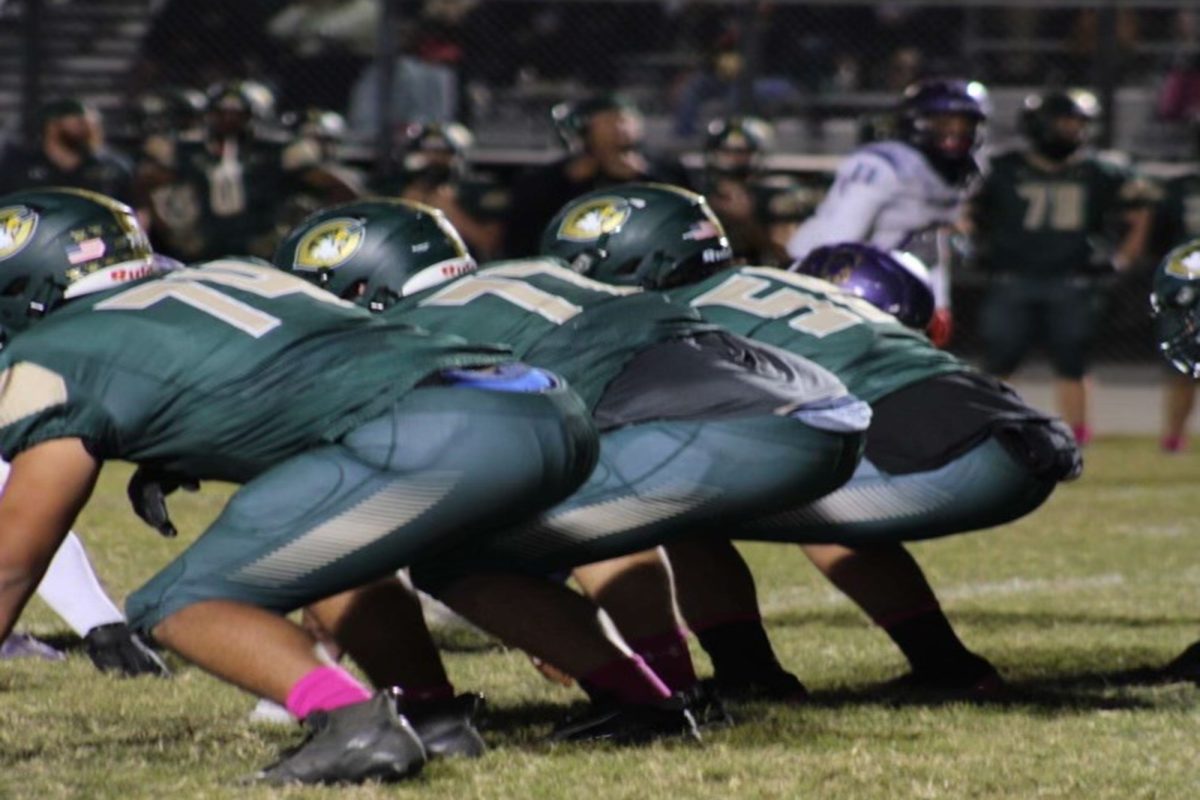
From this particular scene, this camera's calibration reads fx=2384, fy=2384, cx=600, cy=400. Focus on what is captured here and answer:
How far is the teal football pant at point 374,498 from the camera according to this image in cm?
396

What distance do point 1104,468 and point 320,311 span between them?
738 cm

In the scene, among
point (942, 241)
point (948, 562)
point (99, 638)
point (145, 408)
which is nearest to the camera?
point (145, 408)

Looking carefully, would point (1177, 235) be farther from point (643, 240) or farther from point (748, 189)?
point (643, 240)

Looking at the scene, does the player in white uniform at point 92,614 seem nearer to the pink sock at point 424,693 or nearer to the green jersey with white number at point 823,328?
the pink sock at point 424,693

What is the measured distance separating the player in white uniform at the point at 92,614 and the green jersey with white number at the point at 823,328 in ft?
Answer: 4.95

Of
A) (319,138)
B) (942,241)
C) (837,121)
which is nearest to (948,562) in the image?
(942,241)

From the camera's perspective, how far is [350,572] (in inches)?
159

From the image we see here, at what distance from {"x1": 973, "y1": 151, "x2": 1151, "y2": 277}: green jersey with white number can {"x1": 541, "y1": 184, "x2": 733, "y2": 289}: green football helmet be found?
6.46 m

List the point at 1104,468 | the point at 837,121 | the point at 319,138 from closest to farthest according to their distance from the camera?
the point at 1104,468, the point at 319,138, the point at 837,121

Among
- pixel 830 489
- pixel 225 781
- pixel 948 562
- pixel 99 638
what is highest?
pixel 830 489

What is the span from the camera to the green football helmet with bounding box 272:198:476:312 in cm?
496

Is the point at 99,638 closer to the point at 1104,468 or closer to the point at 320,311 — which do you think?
the point at 320,311

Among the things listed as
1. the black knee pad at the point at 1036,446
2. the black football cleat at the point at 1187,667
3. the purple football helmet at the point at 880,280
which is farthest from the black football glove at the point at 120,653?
the black football cleat at the point at 1187,667

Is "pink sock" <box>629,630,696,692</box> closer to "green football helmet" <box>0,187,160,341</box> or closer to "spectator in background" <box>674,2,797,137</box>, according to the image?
"green football helmet" <box>0,187,160,341</box>
